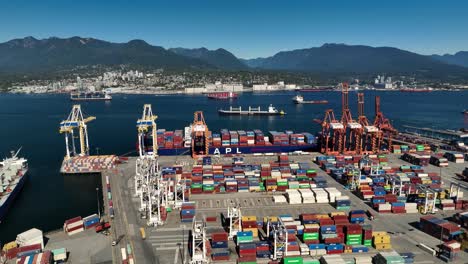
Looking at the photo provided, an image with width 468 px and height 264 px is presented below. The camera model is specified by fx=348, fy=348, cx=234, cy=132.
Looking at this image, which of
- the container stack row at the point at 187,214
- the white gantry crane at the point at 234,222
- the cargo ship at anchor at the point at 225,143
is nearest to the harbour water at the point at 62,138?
the cargo ship at anchor at the point at 225,143

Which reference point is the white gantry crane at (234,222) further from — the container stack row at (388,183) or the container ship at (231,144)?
the container ship at (231,144)

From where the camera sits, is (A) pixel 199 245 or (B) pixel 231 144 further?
(B) pixel 231 144

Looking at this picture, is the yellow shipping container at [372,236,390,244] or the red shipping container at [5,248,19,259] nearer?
the red shipping container at [5,248,19,259]

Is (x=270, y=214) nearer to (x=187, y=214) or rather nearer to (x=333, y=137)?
(x=187, y=214)

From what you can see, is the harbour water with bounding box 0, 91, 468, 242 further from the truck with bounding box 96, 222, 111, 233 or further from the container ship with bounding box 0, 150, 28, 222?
the truck with bounding box 96, 222, 111, 233

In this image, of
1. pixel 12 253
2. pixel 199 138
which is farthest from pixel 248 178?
pixel 12 253

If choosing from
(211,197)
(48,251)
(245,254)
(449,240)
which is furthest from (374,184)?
(48,251)

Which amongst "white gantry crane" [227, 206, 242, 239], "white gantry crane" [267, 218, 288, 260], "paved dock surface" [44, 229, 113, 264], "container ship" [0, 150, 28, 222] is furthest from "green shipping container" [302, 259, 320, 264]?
"container ship" [0, 150, 28, 222]
